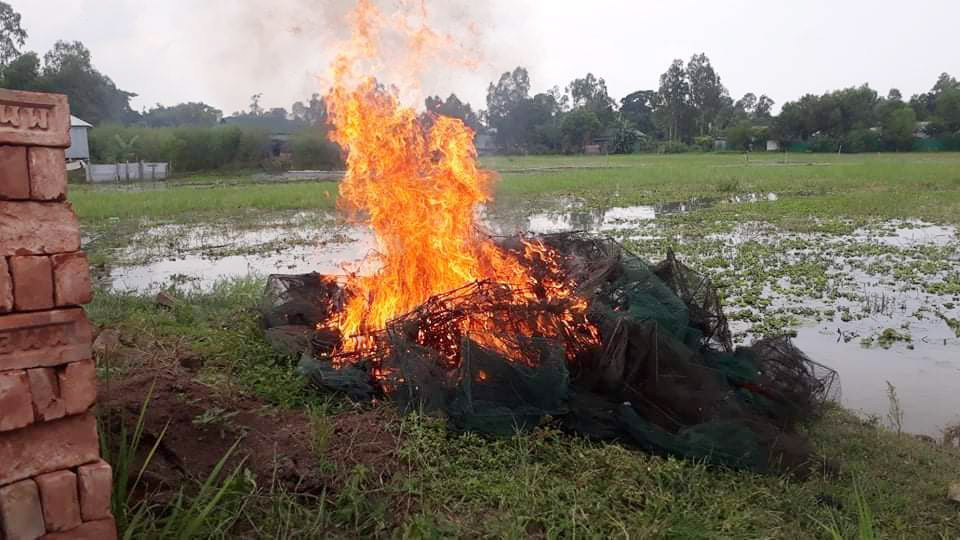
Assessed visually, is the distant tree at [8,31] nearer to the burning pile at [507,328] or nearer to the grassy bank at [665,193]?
the grassy bank at [665,193]

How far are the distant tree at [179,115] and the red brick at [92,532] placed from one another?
207 ft

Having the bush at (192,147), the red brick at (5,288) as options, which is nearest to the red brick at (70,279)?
the red brick at (5,288)

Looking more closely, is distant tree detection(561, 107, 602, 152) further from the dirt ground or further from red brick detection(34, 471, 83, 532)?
red brick detection(34, 471, 83, 532)

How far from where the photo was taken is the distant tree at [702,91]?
79125mm

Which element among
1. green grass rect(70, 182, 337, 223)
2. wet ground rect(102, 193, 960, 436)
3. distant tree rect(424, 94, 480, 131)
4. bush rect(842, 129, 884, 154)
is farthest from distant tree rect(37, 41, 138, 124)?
bush rect(842, 129, 884, 154)

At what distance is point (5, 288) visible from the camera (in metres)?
2.74

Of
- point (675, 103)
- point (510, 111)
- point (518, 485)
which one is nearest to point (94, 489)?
point (518, 485)

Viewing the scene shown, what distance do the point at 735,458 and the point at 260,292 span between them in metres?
6.76

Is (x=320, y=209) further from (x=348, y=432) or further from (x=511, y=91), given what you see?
(x=348, y=432)

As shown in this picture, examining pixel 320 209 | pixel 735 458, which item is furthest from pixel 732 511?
pixel 320 209

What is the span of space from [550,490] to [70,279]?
276cm

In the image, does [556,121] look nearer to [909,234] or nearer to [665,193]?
[665,193]

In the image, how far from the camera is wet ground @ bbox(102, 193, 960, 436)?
7520 millimetres

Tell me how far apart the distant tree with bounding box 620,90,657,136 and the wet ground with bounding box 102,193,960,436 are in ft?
212
